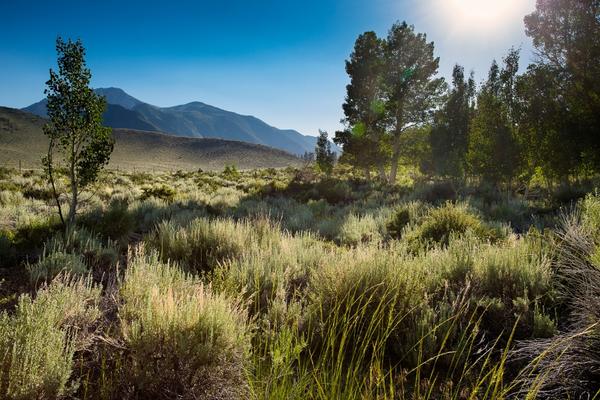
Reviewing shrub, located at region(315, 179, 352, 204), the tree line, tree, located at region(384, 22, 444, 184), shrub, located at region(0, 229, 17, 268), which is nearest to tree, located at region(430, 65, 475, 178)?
the tree line

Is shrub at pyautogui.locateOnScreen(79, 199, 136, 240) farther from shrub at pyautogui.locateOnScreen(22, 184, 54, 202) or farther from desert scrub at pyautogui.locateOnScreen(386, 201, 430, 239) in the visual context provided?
shrub at pyautogui.locateOnScreen(22, 184, 54, 202)

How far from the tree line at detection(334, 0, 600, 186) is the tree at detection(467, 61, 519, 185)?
6cm

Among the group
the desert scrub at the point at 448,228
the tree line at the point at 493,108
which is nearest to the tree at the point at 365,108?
the tree line at the point at 493,108

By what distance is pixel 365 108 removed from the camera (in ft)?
100

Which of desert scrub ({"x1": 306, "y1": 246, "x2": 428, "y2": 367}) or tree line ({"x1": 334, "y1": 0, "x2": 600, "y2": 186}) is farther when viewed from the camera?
tree line ({"x1": 334, "y1": 0, "x2": 600, "y2": 186})

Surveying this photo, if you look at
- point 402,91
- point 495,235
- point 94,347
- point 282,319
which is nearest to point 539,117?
point 402,91

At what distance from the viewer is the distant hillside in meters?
88.3

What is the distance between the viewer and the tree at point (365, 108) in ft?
99.0

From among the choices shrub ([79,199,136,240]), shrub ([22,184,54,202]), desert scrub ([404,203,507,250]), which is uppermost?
desert scrub ([404,203,507,250])

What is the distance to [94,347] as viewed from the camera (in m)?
2.82

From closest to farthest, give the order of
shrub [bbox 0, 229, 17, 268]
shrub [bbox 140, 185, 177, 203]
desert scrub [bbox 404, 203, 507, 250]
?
shrub [bbox 0, 229, 17, 268] → desert scrub [bbox 404, 203, 507, 250] → shrub [bbox 140, 185, 177, 203]

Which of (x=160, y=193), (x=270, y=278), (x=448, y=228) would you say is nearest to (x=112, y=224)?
(x=270, y=278)

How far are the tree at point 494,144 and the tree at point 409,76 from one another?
16.3ft

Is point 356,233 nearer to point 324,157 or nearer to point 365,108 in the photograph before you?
point 365,108
